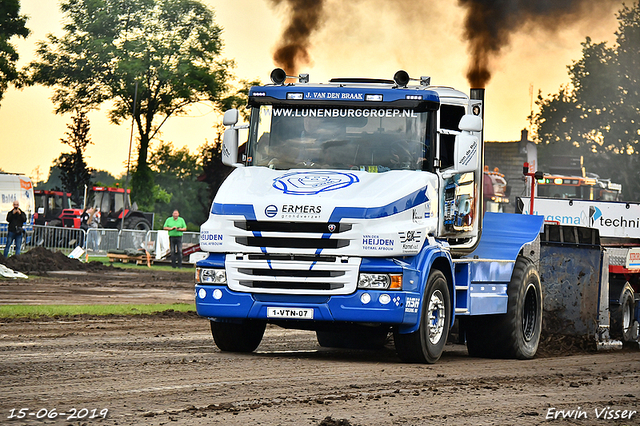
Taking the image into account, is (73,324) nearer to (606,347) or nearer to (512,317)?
(512,317)

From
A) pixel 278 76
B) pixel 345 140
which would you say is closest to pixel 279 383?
pixel 345 140

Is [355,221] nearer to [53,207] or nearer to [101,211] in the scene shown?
[101,211]

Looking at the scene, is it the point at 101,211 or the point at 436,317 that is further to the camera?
the point at 101,211

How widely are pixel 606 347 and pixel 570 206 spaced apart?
547 centimetres

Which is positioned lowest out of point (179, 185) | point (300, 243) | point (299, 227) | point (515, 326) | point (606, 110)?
point (515, 326)

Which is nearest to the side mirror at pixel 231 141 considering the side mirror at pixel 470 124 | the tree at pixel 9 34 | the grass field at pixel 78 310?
the side mirror at pixel 470 124

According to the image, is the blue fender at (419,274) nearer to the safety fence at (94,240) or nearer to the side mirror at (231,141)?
the side mirror at (231,141)

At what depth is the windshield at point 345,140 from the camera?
11.3 m

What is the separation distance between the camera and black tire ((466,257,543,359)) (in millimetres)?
13078

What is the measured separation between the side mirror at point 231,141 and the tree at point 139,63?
4577 centimetres

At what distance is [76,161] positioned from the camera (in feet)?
191

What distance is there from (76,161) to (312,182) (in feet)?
162

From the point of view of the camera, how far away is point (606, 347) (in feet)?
48.1

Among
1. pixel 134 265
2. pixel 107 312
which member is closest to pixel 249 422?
pixel 107 312
